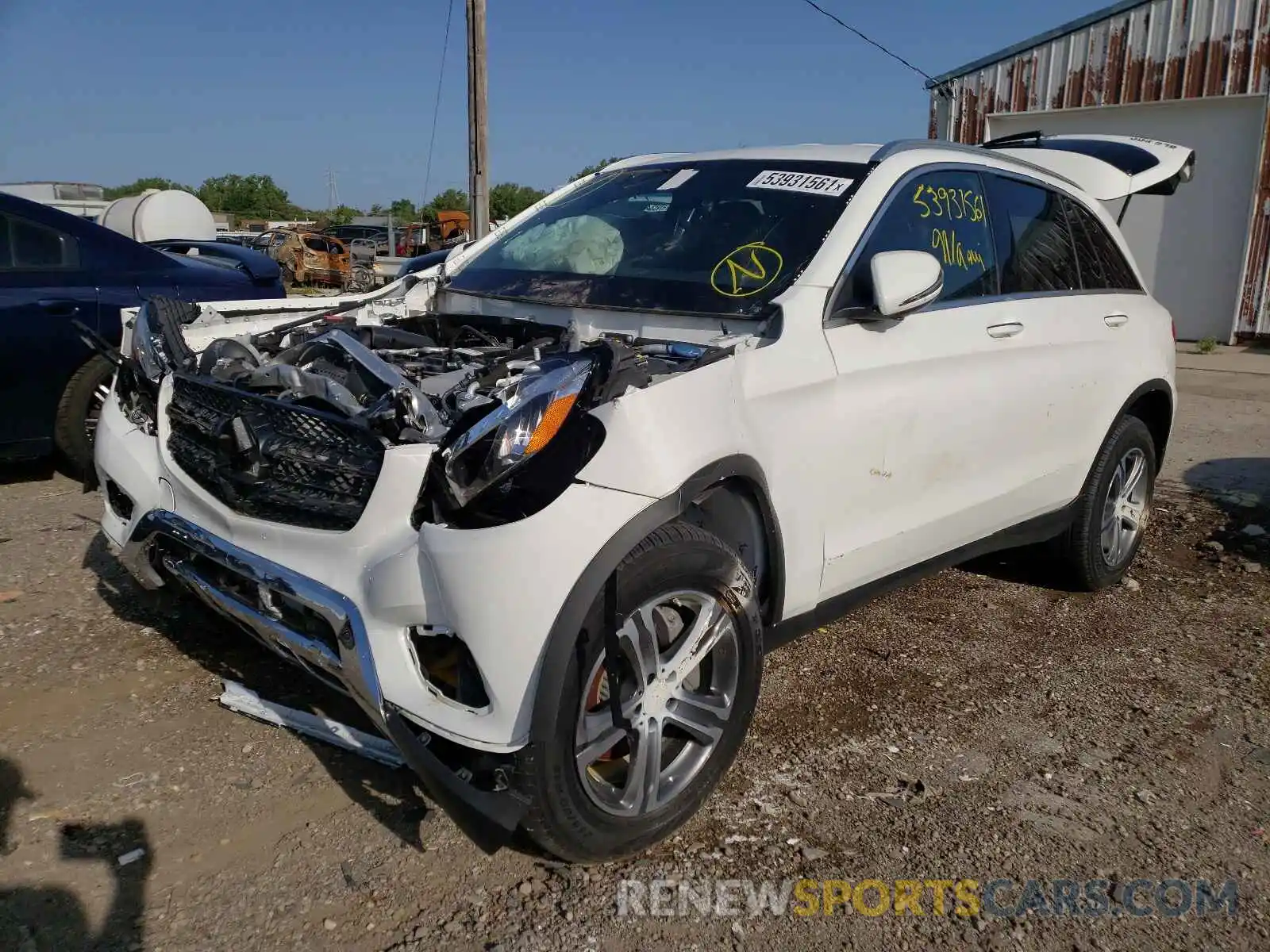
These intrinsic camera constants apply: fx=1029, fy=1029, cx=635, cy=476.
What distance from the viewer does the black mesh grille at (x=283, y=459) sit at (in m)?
2.41

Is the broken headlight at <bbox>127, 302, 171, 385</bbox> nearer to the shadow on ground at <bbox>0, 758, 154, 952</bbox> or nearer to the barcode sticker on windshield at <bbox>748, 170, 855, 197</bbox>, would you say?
the shadow on ground at <bbox>0, 758, 154, 952</bbox>

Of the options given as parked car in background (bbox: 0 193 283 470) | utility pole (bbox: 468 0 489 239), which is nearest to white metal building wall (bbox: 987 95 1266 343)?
utility pole (bbox: 468 0 489 239)

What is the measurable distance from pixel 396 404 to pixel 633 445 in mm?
576

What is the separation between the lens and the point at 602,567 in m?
2.21

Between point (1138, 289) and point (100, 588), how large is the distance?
15.1 feet

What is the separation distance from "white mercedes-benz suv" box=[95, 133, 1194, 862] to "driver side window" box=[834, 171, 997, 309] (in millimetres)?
13

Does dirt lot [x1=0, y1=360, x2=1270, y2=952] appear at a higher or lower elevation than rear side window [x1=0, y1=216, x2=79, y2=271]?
lower

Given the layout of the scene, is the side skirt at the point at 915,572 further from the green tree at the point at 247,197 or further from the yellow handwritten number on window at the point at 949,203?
the green tree at the point at 247,197

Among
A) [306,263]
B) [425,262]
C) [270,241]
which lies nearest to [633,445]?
[425,262]

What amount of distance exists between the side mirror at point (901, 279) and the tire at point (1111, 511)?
1755 millimetres

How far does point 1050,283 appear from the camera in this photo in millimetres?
4035

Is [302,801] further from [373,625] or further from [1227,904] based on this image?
[1227,904]

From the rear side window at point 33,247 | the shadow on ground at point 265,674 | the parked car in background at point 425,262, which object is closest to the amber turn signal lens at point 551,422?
the shadow on ground at point 265,674

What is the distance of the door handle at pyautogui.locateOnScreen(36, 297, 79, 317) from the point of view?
203 inches
